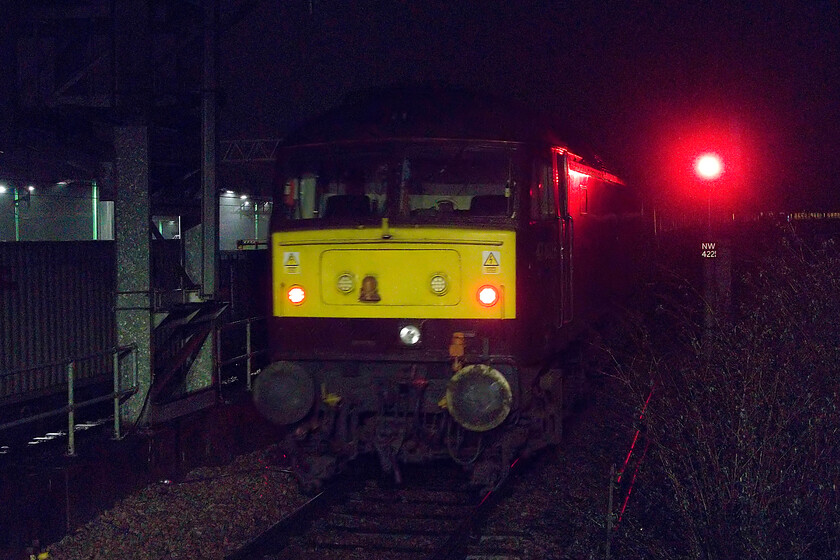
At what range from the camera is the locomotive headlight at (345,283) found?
314 inches

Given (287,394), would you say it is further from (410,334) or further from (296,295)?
(410,334)

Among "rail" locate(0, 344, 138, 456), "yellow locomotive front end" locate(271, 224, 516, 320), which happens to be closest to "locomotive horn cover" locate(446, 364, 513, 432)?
"yellow locomotive front end" locate(271, 224, 516, 320)

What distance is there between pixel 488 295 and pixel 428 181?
44.4 inches

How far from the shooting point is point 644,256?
16547 millimetres

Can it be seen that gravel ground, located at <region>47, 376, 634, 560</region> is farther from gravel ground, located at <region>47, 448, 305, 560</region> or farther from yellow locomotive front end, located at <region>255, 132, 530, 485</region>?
yellow locomotive front end, located at <region>255, 132, 530, 485</region>

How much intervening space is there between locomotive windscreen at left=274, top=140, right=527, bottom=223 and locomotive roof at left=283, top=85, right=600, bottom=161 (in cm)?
10

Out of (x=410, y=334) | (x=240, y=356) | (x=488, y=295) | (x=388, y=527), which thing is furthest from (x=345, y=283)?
(x=240, y=356)

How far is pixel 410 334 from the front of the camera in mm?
7840

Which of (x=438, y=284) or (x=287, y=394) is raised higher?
(x=438, y=284)

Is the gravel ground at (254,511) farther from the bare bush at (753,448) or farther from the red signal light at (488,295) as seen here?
the red signal light at (488,295)

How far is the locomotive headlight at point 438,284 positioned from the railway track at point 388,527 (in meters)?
1.76

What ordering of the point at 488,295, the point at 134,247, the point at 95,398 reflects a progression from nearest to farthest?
the point at 488,295
the point at 95,398
the point at 134,247

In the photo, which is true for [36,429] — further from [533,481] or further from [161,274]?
[533,481]

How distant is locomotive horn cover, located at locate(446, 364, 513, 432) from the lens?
754cm
